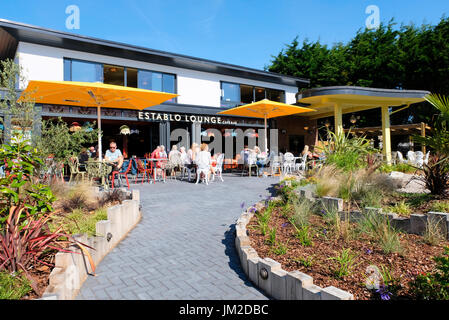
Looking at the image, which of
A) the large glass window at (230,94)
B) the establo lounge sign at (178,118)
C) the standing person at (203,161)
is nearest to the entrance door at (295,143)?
the establo lounge sign at (178,118)

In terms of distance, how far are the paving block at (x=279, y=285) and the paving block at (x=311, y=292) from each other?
23cm

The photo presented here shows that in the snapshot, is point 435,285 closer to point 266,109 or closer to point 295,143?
point 266,109

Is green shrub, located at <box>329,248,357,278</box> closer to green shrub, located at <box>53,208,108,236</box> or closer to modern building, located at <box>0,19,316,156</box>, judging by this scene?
green shrub, located at <box>53,208,108,236</box>

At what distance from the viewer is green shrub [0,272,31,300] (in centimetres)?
217

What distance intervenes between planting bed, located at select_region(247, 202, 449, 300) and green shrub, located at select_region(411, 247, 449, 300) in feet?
0.47

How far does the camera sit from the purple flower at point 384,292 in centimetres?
205

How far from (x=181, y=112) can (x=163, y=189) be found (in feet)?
20.7

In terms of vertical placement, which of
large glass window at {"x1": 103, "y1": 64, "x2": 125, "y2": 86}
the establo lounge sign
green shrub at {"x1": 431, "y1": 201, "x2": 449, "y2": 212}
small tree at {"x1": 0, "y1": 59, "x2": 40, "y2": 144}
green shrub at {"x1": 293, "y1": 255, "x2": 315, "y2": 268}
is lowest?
green shrub at {"x1": 293, "y1": 255, "x2": 315, "y2": 268}

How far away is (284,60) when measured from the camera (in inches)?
1003

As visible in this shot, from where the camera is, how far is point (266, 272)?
262 cm

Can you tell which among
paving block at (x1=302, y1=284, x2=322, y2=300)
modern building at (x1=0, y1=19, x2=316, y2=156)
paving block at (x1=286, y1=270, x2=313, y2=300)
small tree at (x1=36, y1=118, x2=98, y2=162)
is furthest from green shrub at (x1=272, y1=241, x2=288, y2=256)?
modern building at (x1=0, y1=19, x2=316, y2=156)

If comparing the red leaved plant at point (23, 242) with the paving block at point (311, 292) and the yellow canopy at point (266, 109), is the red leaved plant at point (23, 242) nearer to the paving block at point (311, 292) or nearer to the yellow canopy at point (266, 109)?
the paving block at point (311, 292)
